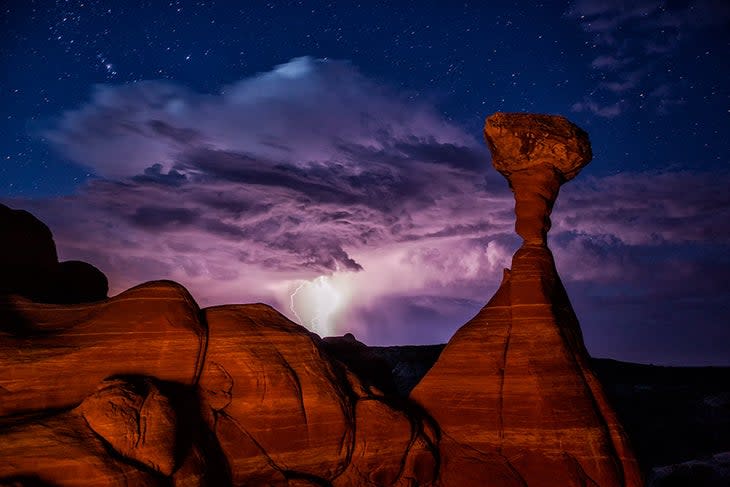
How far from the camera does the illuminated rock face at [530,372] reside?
13195 mm

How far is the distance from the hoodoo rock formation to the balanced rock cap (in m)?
0.05

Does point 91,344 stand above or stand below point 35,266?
below

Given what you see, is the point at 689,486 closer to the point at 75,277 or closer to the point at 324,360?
the point at 324,360

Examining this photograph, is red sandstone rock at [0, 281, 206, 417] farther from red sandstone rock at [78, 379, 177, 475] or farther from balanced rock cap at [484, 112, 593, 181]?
balanced rock cap at [484, 112, 593, 181]

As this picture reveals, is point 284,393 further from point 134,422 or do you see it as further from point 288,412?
point 134,422

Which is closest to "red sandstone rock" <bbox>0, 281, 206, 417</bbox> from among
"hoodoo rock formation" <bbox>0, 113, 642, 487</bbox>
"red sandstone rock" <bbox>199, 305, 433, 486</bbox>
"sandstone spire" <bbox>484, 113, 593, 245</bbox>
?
"hoodoo rock formation" <bbox>0, 113, 642, 487</bbox>

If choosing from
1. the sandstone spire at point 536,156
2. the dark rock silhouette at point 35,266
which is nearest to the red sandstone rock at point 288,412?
the dark rock silhouette at point 35,266

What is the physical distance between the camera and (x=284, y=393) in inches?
478

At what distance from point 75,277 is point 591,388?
16501 millimetres

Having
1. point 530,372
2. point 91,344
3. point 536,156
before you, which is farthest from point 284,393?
point 536,156

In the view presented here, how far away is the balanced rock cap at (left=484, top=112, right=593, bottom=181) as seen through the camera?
1650 cm

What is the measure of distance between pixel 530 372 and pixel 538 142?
720 cm

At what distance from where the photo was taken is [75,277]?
685 inches

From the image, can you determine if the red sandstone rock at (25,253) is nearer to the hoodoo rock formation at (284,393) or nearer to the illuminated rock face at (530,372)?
the hoodoo rock formation at (284,393)
